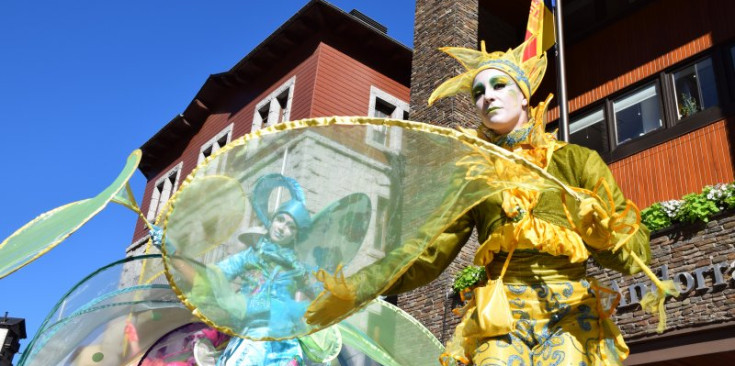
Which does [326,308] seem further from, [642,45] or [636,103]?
A: [642,45]

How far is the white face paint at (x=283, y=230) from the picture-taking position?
275 cm

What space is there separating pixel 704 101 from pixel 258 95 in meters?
11.7

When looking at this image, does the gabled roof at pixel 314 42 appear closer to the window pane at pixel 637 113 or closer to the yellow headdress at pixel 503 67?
the window pane at pixel 637 113

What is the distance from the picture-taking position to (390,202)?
269 cm

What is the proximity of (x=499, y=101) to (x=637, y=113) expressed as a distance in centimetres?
818

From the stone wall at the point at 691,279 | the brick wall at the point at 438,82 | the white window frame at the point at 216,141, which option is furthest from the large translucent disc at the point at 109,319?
the white window frame at the point at 216,141

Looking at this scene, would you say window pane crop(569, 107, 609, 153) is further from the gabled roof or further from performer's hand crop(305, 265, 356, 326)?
performer's hand crop(305, 265, 356, 326)

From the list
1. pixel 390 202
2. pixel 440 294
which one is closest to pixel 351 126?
pixel 390 202

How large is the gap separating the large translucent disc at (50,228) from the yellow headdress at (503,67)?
172 centimetres

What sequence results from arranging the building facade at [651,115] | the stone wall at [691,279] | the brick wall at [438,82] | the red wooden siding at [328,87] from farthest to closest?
the red wooden siding at [328,87] < the brick wall at [438,82] < the building facade at [651,115] < the stone wall at [691,279]

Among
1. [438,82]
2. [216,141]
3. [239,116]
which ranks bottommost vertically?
[438,82]

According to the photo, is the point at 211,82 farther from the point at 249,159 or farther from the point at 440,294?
the point at 249,159

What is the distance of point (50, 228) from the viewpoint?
142 inches

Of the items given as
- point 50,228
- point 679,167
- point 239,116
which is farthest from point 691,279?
point 239,116
